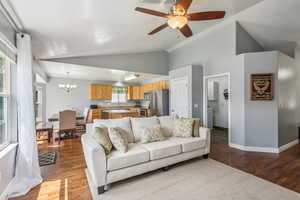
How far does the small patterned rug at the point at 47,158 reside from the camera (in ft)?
9.66

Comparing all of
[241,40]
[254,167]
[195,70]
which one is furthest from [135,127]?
[241,40]

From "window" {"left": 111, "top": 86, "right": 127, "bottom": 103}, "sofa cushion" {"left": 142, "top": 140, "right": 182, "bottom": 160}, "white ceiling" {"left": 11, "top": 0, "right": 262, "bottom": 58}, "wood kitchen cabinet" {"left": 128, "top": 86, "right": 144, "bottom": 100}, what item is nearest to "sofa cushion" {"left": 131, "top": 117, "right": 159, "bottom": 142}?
"sofa cushion" {"left": 142, "top": 140, "right": 182, "bottom": 160}

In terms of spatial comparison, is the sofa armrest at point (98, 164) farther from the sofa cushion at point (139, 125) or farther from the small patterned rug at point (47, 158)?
the small patterned rug at point (47, 158)

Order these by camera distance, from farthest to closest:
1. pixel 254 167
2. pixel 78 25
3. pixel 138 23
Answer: pixel 138 23 → pixel 254 167 → pixel 78 25

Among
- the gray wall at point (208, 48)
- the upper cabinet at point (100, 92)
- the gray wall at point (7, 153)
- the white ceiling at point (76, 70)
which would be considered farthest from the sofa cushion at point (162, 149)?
the upper cabinet at point (100, 92)

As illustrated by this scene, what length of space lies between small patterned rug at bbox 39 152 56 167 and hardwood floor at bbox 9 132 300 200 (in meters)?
0.12

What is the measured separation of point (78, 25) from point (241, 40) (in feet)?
13.7

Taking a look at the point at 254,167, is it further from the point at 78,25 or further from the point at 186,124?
the point at 78,25

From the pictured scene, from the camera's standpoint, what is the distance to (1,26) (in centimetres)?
179

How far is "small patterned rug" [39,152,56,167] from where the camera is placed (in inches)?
116

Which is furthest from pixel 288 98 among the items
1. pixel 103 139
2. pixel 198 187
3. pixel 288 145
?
pixel 103 139

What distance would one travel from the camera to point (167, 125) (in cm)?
333

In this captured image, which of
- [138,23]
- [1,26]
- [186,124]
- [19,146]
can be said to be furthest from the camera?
[186,124]

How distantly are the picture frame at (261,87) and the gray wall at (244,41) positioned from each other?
35.6 inches
